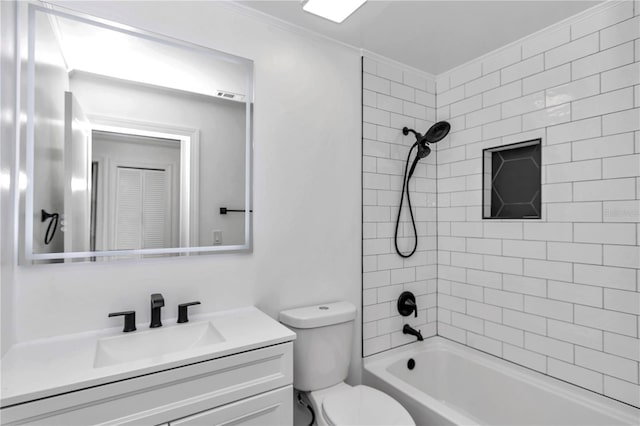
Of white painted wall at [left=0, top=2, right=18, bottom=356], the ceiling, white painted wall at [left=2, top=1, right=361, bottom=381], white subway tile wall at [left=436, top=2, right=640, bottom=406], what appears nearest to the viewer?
white painted wall at [left=0, top=2, right=18, bottom=356]

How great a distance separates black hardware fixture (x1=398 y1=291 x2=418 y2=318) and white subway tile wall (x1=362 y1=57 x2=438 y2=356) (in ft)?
0.11

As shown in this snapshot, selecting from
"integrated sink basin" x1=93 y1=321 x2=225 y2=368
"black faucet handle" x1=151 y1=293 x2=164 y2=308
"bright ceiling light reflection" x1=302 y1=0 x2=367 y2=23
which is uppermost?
"bright ceiling light reflection" x1=302 y1=0 x2=367 y2=23

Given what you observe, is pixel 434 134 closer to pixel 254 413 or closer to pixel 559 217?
pixel 559 217

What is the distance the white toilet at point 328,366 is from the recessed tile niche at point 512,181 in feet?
3.87

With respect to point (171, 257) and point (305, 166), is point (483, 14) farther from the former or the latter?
point (171, 257)

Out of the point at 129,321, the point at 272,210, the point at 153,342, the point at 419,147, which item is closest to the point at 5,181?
the point at 129,321

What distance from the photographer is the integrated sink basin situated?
50.3 inches

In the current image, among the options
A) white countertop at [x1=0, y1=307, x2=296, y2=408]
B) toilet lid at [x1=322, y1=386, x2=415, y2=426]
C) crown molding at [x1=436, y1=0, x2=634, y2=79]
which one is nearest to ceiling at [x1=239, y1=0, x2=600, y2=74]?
crown molding at [x1=436, y1=0, x2=634, y2=79]

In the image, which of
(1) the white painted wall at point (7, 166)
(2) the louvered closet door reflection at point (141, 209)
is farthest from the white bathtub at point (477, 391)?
(1) the white painted wall at point (7, 166)

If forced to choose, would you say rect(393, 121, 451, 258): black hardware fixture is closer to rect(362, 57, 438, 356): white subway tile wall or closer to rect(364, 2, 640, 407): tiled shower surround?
rect(362, 57, 438, 356): white subway tile wall

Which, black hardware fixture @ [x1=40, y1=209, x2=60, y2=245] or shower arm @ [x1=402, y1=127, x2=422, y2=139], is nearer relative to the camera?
black hardware fixture @ [x1=40, y1=209, x2=60, y2=245]

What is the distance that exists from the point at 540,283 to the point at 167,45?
2.31 metres

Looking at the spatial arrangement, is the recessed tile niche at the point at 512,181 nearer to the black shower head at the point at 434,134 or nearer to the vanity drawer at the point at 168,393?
the black shower head at the point at 434,134

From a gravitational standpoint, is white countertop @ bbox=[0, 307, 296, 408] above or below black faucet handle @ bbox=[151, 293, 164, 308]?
below
